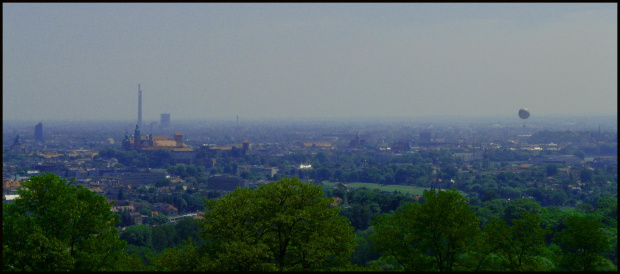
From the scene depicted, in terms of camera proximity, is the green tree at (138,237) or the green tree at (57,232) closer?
the green tree at (57,232)

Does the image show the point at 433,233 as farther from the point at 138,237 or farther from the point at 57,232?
the point at 138,237

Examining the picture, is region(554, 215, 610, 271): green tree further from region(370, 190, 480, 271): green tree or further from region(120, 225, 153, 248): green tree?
region(120, 225, 153, 248): green tree

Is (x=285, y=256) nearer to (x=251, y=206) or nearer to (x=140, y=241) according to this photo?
(x=251, y=206)

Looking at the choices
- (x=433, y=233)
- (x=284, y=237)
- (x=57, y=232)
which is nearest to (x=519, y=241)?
(x=433, y=233)

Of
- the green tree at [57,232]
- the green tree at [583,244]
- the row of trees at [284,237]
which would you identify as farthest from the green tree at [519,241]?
the green tree at [57,232]

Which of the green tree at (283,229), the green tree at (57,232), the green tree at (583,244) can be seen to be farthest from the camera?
the green tree at (583,244)

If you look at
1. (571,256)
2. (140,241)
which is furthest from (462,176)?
(571,256)

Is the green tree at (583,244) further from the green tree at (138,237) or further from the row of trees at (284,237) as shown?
the green tree at (138,237)
